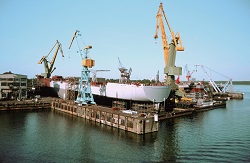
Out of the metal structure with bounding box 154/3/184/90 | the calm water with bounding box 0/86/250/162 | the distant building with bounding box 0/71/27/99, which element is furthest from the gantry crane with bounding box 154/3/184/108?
the distant building with bounding box 0/71/27/99

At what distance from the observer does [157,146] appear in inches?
1441

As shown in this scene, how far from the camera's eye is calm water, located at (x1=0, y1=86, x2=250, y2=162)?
31.2 metres

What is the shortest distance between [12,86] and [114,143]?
58586 mm

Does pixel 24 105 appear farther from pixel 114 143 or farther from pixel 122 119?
pixel 114 143

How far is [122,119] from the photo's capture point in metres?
46.7

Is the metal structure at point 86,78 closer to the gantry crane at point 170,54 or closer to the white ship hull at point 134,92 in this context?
the white ship hull at point 134,92

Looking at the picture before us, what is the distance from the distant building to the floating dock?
3024 cm

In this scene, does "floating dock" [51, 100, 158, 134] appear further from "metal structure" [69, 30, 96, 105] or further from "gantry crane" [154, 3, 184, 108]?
"gantry crane" [154, 3, 184, 108]

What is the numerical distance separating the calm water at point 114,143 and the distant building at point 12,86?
30791 mm

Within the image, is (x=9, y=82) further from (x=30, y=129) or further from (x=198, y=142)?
(x=198, y=142)

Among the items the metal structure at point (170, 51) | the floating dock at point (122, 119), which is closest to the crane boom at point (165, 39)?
the metal structure at point (170, 51)

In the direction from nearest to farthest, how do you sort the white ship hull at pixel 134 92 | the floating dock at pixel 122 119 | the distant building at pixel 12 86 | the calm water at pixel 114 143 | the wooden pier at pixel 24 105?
the calm water at pixel 114 143
the floating dock at pixel 122 119
the white ship hull at pixel 134 92
the wooden pier at pixel 24 105
the distant building at pixel 12 86

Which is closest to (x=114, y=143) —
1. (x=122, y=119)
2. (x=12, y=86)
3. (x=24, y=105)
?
(x=122, y=119)

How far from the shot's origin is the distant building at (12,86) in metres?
79.6
